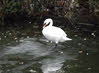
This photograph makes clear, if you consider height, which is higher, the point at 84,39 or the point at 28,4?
the point at 28,4

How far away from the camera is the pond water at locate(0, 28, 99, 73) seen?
8.56 meters

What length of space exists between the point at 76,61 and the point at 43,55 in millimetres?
1403

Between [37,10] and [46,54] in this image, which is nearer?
[46,54]

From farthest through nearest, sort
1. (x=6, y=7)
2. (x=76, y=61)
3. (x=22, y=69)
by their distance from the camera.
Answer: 1. (x=6, y=7)
2. (x=76, y=61)
3. (x=22, y=69)

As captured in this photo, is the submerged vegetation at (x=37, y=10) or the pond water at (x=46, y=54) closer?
the pond water at (x=46, y=54)

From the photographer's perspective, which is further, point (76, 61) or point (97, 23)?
point (97, 23)

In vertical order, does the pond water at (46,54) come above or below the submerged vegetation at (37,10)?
below

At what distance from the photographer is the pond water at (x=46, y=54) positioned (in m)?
8.56

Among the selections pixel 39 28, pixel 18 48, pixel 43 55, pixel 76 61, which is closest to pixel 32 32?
pixel 39 28

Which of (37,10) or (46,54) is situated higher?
(37,10)

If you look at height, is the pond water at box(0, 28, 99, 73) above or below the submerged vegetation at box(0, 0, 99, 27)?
below

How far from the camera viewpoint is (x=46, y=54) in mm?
10219

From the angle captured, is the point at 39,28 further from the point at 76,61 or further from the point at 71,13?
the point at 76,61

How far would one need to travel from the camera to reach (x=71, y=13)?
15695 mm
